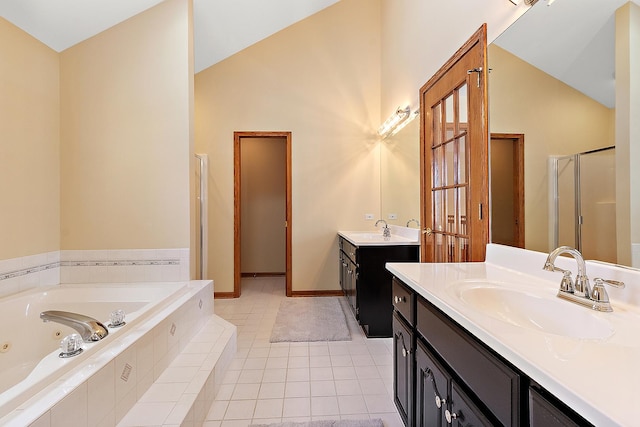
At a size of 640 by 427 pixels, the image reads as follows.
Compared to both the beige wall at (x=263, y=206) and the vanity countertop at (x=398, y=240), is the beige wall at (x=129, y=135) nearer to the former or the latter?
the vanity countertop at (x=398, y=240)

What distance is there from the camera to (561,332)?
2.86 feet

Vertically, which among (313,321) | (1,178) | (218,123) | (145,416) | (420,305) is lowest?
(313,321)

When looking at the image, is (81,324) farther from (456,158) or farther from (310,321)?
(456,158)

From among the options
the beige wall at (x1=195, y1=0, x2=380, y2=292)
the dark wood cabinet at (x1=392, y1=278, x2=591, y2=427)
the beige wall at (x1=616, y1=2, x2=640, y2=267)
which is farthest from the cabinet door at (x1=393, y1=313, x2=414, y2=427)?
the beige wall at (x1=195, y1=0, x2=380, y2=292)

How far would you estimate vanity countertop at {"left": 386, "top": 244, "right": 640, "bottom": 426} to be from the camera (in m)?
0.45

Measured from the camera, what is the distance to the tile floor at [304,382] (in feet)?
5.22

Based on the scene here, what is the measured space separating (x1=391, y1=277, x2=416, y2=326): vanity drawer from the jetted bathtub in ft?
4.00

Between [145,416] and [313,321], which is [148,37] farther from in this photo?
[313,321]

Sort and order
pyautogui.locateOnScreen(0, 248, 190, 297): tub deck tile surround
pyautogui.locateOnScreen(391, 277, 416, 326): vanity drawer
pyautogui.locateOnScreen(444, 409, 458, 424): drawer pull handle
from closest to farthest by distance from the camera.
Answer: pyautogui.locateOnScreen(444, 409, 458, 424): drawer pull handle
pyautogui.locateOnScreen(391, 277, 416, 326): vanity drawer
pyautogui.locateOnScreen(0, 248, 190, 297): tub deck tile surround

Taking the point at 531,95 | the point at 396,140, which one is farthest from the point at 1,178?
the point at 396,140

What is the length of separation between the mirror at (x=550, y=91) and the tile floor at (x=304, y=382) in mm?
1226

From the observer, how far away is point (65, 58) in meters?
2.35

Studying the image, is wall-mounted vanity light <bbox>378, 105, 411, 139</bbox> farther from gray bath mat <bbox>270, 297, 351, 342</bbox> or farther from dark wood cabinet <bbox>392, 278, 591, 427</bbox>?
gray bath mat <bbox>270, 297, 351, 342</bbox>

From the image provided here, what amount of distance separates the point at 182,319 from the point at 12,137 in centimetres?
163
